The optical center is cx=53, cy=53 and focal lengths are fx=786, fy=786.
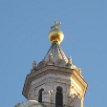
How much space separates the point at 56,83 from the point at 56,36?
5.82 meters

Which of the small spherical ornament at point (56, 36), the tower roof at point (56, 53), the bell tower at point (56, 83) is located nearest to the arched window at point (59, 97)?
the bell tower at point (56, 83)

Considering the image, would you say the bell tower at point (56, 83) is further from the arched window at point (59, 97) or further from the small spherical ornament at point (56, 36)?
the small spherical ornament at point (56, 36)

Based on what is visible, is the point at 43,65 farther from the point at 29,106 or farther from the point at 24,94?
the point at 29,106

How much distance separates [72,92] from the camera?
53781 millimetres

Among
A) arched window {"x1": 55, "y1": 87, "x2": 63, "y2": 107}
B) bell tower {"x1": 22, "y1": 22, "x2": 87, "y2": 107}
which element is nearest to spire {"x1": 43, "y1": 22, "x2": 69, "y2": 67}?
bell tower {"x1": 22, "y1": 22, "x2": 87, "y2": 107}

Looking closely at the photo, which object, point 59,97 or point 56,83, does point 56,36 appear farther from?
point 59,97

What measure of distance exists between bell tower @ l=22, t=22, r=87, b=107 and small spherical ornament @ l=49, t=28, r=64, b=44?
2.40 m

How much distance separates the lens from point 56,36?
5850 centimetres

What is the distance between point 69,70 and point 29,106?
609 centimetres

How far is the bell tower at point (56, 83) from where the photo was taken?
52.8 metres

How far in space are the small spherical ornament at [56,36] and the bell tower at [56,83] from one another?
7.87ft

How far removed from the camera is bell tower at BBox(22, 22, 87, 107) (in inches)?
2079

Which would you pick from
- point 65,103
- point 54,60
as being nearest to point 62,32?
point 54,60

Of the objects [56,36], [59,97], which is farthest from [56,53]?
[59,97]
